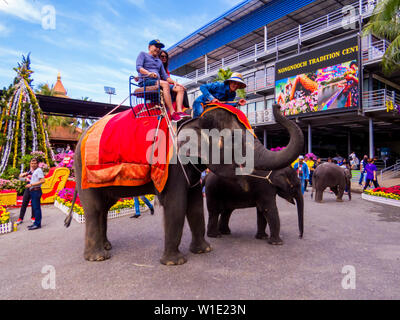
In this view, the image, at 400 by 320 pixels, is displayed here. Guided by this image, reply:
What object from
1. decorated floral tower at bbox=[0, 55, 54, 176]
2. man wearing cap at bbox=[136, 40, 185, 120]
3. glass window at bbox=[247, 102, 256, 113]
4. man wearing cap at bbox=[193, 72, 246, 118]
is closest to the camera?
man wearing cap at bbox=[193, 72, 246, 118]

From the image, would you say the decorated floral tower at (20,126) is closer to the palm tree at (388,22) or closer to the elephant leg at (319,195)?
the elephant leg at (319,195)

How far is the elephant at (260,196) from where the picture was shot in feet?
16.1

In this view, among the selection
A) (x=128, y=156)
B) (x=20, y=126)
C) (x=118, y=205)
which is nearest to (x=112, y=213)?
(x=118, y=205)

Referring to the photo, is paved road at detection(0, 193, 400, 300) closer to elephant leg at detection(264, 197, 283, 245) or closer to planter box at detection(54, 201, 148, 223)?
elephant leg at detection(264, 197, 283, 245)

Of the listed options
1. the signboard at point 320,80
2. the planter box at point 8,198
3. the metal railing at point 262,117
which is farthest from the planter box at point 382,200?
the metal railing at point 262,117

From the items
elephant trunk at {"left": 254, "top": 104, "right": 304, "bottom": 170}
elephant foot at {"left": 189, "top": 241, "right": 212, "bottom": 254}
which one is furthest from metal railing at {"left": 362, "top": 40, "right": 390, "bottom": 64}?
elephant foot at {"left": 189, "top": 241, "right": 212, "bottom": 254}

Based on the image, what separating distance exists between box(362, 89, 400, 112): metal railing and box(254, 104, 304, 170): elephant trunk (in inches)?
707

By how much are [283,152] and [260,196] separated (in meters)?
1.78

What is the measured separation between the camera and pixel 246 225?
6527 millimetres

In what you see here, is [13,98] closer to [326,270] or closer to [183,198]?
[183,198]

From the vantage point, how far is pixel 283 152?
3320 mm

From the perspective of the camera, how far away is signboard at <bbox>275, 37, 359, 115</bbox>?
62.2 ft

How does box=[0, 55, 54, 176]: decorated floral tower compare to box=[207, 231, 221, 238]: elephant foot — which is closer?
box=[207, 231, 221, 238]: elephant foot
